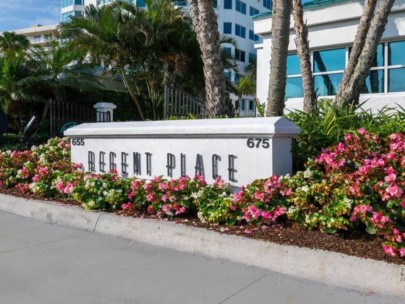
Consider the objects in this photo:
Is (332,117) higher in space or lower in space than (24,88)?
lower

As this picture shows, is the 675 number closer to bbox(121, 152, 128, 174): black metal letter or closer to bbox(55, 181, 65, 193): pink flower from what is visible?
bbox(121, 152, 128, 174): black metal letter

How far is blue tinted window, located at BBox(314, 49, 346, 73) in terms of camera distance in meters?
14.4

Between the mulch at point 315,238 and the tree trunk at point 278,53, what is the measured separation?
8.85 ft

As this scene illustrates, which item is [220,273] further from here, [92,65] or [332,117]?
[92,65]

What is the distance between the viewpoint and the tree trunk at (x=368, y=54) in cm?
692

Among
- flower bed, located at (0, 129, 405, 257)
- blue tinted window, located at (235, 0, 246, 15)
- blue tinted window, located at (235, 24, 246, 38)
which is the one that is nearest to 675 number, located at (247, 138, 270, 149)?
flower bed, located at (0, 129, 405, 257)

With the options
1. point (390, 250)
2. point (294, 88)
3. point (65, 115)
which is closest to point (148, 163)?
point (390, 250)

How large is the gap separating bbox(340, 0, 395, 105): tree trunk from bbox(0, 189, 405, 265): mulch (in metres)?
3.47

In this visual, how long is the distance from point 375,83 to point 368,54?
Answer: 23.9ft

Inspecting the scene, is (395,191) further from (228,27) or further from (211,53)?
(228,27)

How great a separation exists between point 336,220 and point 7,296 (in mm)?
2772

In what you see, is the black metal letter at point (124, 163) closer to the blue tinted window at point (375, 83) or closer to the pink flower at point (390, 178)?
the pink flower at point (390, 178)

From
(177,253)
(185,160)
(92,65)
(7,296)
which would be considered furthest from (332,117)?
(92,65)

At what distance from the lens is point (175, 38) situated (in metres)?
20.3
